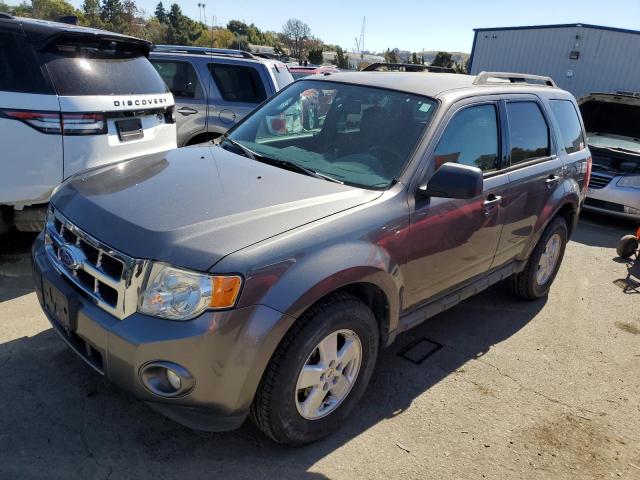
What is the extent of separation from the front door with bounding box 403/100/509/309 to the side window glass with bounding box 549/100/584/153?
1.15 m

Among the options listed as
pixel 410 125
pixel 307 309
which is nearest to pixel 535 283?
pixel 410 125

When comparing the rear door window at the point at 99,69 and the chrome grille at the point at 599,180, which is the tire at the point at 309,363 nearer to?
the rear door window at the point at 99,69

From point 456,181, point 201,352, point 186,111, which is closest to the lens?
point 201,352

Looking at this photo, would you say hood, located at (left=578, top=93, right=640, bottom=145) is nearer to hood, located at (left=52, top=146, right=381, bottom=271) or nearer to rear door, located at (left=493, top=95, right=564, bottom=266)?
rear door, located at (left=493, top=95, right=564, bottom=266)

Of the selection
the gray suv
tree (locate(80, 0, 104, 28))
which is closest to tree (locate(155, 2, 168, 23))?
tree (locate(80, 0, 104, 28))

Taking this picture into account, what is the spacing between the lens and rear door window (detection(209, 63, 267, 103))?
22.3 feet

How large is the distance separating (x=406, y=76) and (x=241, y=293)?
2.31m

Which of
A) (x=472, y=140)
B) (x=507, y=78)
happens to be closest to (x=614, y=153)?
(x=507, y=78)

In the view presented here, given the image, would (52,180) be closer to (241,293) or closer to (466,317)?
(241,293)

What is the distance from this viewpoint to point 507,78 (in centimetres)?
449

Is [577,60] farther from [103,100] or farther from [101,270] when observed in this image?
[101,270]

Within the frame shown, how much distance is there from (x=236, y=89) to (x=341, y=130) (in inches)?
158

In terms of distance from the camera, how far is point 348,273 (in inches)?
95.2

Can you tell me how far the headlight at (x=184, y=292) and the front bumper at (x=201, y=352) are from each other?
0.04m
